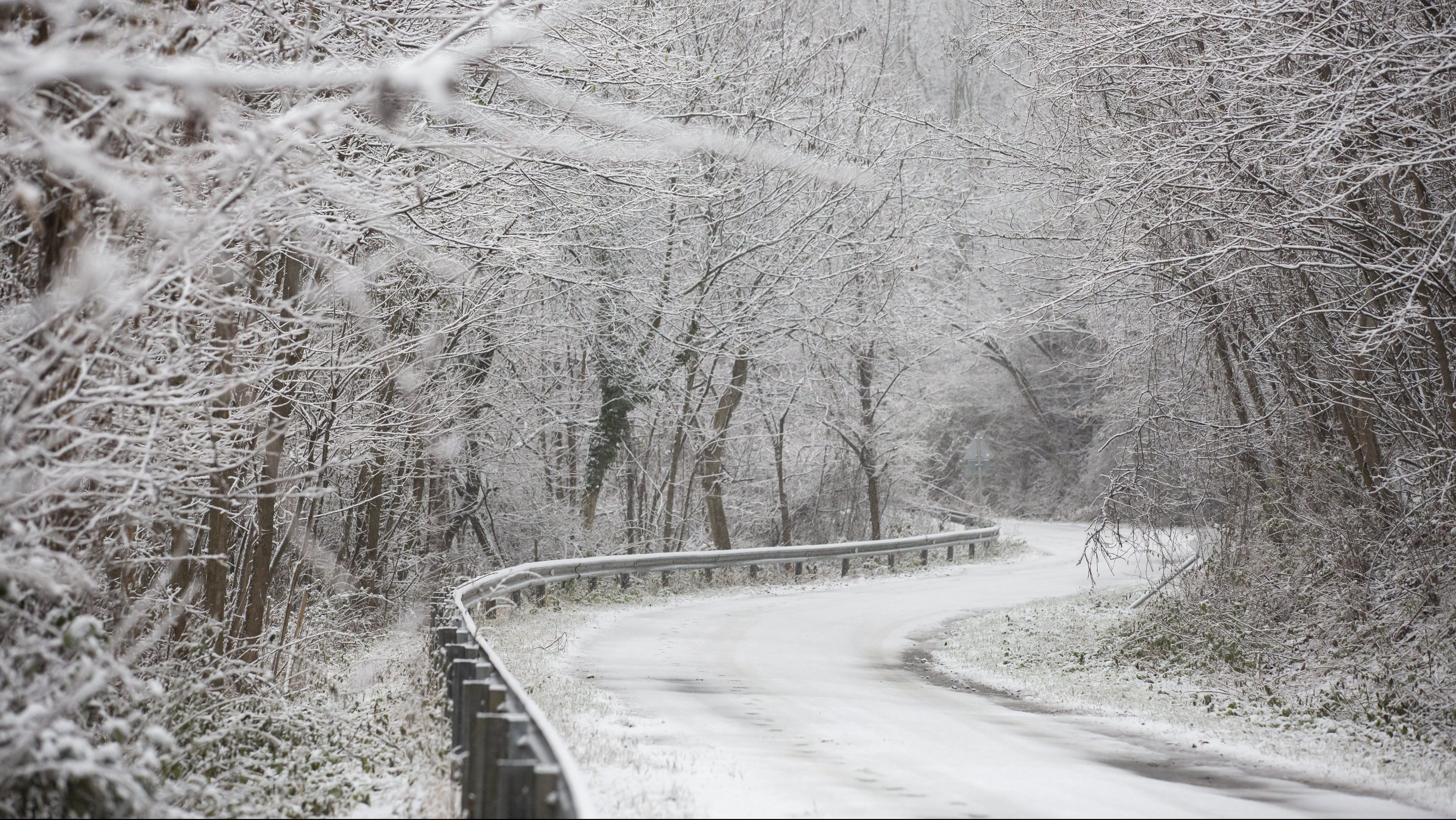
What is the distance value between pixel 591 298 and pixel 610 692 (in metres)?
12.9

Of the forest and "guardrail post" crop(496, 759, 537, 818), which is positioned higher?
the forest

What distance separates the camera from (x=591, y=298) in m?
23.3

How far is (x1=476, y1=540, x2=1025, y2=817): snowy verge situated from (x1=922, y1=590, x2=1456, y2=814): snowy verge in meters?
4.18

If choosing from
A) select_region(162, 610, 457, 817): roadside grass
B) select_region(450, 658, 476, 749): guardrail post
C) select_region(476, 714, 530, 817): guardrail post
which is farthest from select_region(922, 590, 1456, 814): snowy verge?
select_region(162, 610, 457, 817): roadside grass

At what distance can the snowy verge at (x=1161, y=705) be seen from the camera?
331 inches

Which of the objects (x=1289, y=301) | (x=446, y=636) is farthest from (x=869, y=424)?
(x=446, y=636)

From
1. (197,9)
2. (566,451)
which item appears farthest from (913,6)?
(197,9)

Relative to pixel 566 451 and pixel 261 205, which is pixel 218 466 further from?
pixel 566 451

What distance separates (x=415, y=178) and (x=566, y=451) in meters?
19.9

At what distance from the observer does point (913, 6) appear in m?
30.6

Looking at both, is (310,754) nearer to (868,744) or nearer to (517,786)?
(517,786)

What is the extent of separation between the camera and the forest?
579 cm

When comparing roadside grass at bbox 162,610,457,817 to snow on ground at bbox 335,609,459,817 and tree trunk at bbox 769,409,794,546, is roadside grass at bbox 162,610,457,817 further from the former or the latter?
tree trunk at bbox 769,409,794,546

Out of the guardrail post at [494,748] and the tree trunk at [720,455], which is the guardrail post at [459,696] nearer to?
the guardrail post at [494,748]
